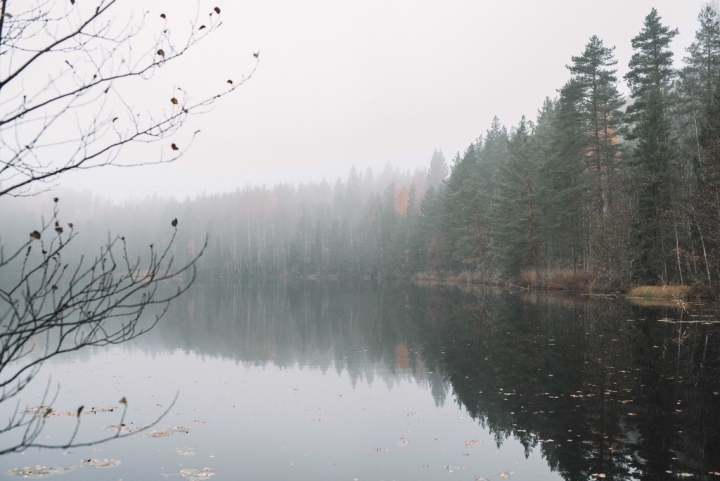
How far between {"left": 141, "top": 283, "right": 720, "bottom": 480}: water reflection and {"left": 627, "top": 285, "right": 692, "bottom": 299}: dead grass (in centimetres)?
287

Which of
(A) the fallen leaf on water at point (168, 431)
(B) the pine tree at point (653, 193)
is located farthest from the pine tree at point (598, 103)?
(A) the fallen leaf on water at point (168, 431)

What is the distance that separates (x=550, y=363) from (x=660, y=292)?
18456 millimetres

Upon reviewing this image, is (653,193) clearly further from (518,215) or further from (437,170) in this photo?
(437,170)

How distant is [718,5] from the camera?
35438 millimetres

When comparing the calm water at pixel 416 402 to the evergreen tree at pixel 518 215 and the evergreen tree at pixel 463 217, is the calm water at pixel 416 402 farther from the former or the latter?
the evergreen tree at pixel 463 217

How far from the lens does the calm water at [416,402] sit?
7.04 metres

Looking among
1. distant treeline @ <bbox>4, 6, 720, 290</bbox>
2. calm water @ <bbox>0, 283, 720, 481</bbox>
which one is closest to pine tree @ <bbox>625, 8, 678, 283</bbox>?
distant treeline @ <bbox>4, 6, 720, 290</bbox>

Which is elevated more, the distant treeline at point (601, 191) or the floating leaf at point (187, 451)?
the distant treeline at point (601, 191)

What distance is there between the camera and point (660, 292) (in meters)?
26.8

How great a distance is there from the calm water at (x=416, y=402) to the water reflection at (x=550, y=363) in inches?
1.9

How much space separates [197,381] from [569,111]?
3296cm

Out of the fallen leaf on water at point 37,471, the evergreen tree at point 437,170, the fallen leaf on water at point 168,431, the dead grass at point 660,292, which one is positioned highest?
the evergreen tree at point 437,170

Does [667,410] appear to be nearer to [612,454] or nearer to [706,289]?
[612,454]

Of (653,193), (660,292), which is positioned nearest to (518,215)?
(653,193)
